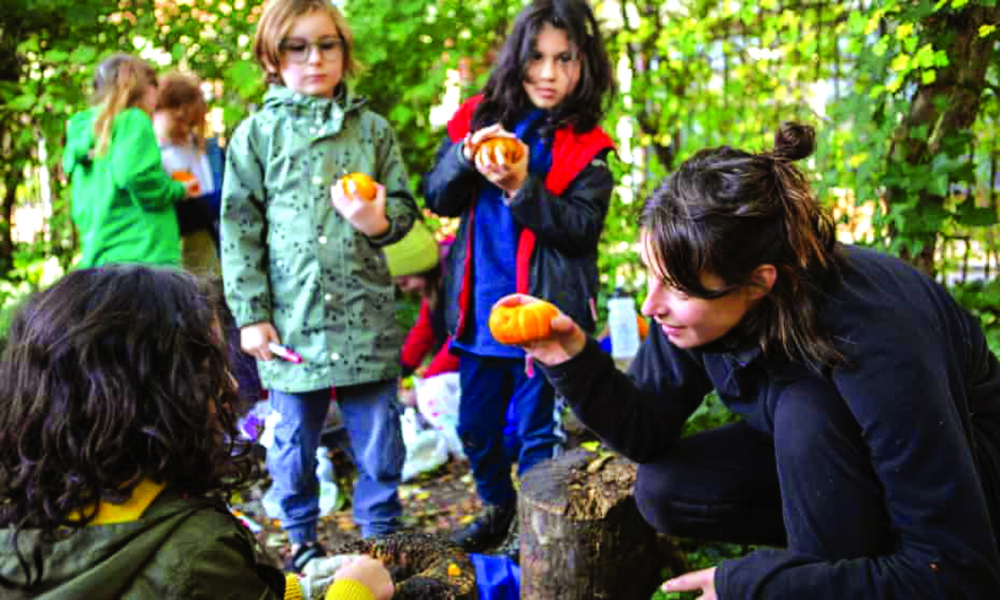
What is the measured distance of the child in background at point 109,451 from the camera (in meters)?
1.39

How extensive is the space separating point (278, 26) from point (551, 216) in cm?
101

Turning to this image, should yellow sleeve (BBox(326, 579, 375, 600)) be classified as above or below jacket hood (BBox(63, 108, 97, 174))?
below

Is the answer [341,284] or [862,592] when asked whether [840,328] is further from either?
[341,284]

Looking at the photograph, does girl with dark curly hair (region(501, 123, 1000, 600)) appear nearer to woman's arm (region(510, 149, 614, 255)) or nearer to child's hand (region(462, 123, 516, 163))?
woman's arm (region(510, 149, 614, 255))

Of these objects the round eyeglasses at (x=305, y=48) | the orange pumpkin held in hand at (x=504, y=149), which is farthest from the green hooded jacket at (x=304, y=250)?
the orange pumpkin held in hand at (x=504, y=149)

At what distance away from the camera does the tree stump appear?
94.1 inches

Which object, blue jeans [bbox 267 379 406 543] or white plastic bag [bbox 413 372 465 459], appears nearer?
blue jeans [bbox 267 379 406 543]

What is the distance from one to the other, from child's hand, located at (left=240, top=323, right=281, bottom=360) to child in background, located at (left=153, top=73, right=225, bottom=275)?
1.33 m

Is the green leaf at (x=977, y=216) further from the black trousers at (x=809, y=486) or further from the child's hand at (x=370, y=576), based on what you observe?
the child's hand at (x=370, y=576)

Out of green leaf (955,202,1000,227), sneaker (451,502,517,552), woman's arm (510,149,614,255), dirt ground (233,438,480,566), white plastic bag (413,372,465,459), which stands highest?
woman's arm (510,149,614,255)

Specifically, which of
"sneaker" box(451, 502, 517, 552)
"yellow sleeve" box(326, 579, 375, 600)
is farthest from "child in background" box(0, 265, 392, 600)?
"sneaker" box(451, 502, 517, 552)

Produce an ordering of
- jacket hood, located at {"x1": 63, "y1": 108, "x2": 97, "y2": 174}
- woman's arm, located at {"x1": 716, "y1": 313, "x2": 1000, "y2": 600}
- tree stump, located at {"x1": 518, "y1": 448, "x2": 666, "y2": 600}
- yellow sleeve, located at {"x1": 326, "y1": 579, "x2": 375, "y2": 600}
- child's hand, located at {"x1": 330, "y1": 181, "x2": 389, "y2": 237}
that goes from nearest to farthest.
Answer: woman's arm, located at {"x1": 716, "y1": 313, "x2": 1000, "y2": 600} → yellow sleeve, located at {"x1": 326, "y1": 579, "x2": 375, "y2": 600} → tree stump, located at {"x1": 518, "y1": 448, "x2": 666, "y2": 600} → child's hand, located at {"x1": 330, "y1": 181, "x2": 389, "y2": 237} → jacket hood, located at {"x1": 63, "y1": 108, "x2": 97, "y2": 174}

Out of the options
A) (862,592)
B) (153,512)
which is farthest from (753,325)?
(153,512)

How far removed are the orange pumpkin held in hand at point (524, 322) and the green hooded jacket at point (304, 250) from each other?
0.91 metres
